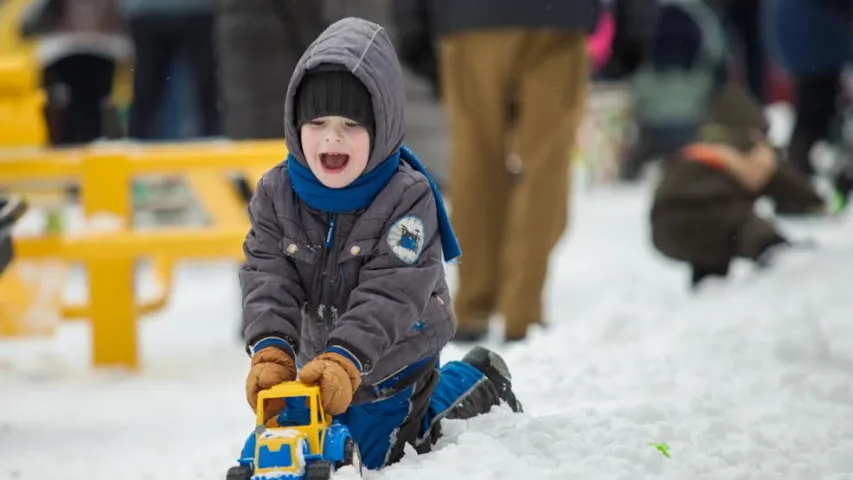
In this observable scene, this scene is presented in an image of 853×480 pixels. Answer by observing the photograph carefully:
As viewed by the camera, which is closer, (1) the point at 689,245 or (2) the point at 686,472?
(2) the point at 686,472

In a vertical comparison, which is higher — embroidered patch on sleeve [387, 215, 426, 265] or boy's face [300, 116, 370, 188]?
boy's face [300, 116, 370, 188]

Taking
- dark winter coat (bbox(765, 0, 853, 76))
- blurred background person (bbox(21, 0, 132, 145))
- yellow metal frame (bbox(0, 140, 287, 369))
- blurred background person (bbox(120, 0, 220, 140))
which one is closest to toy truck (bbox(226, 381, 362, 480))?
yellow metal frame (bbox(0, 140, 287, 369))

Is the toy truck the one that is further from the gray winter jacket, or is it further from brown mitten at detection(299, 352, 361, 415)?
the gray winter jacket

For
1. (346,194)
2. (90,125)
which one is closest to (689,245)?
(346,194)

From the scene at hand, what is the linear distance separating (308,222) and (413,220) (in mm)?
206

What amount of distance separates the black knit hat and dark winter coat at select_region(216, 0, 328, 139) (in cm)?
196

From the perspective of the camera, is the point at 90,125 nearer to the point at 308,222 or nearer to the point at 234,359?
the point at 234,359

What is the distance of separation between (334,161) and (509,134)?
1.91 metres

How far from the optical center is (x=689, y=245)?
492cm

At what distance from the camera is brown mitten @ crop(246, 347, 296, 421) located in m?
2.22

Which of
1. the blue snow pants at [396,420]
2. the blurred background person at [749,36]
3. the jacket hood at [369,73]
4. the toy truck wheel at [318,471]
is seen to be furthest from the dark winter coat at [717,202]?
the blurred background person at [749,36]

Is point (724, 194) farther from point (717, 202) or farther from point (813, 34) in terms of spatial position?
point (813, 34)

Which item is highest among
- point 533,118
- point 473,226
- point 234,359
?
point 533,118

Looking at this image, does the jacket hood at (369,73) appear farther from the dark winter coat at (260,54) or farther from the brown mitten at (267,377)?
the dark winter coat at (260,54)
